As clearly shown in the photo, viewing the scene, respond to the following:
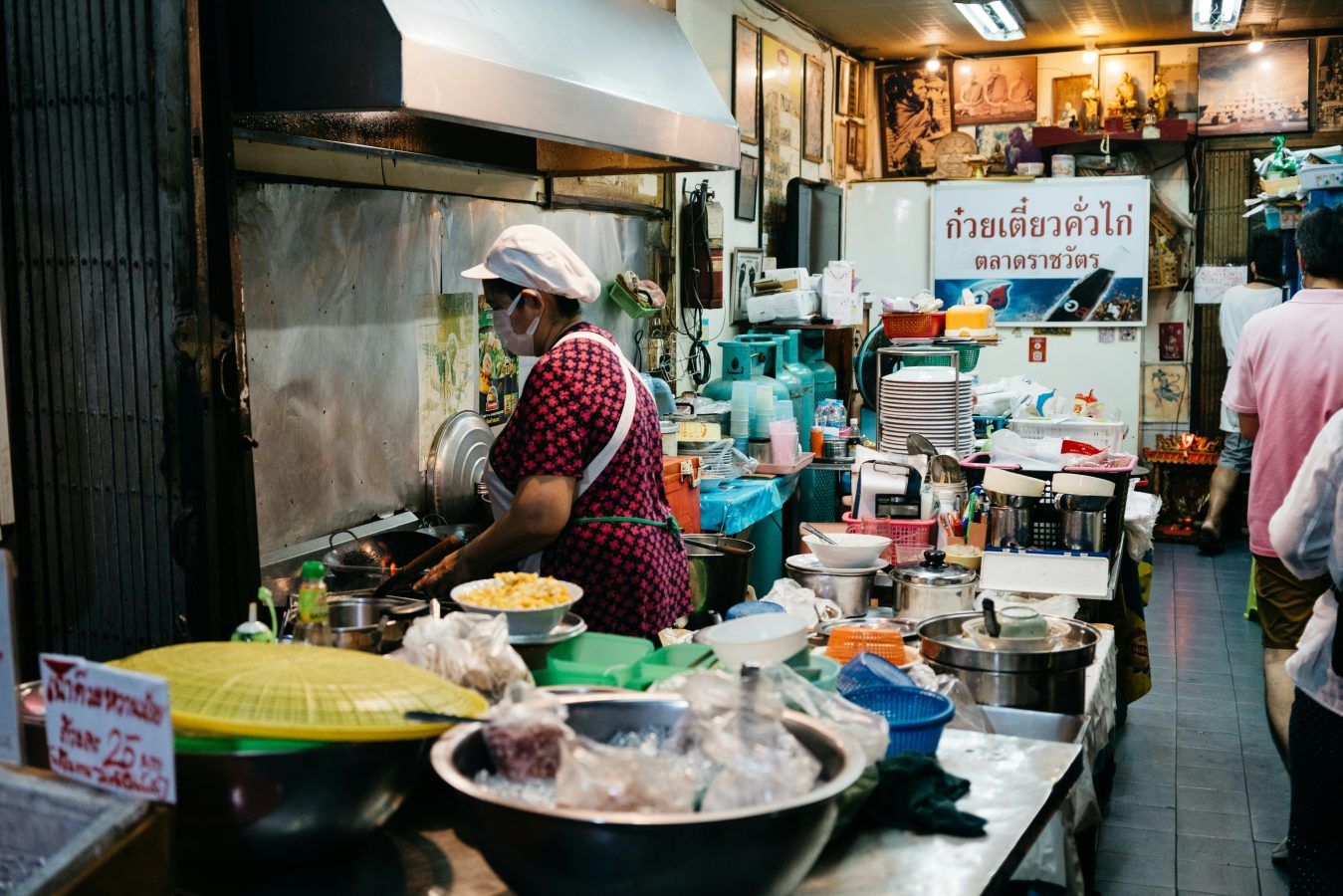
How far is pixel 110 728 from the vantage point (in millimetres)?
1577

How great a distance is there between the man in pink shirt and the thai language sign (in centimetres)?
614

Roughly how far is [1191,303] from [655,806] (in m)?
10.9

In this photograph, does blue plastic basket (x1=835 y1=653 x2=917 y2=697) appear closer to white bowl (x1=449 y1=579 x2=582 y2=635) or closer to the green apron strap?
white bowl (x1=449 y1=579 x2=582 y2=635)

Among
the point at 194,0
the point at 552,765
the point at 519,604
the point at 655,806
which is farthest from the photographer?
the point at 194,0

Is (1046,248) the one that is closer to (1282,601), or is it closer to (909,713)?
(1282,601)

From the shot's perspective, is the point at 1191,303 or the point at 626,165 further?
the point at 1191,303

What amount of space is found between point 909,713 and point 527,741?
0.84m

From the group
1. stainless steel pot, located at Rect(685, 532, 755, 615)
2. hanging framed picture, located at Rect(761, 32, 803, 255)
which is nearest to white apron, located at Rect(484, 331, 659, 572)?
stainless steel pot, located at Rect(685, 532, 755, 615)

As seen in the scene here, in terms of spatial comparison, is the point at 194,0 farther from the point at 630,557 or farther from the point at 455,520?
the point at 455,520

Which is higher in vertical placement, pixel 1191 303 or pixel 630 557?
pixel 1191 303

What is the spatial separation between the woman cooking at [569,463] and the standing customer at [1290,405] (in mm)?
2225

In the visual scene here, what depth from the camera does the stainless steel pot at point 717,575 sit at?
4695 mm

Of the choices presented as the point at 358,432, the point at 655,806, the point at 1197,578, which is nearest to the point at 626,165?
the point at 358,432

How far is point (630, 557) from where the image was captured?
133 inches
